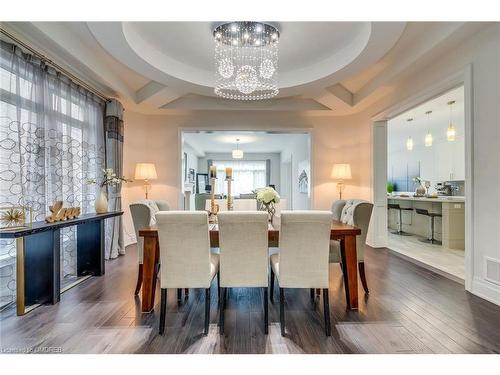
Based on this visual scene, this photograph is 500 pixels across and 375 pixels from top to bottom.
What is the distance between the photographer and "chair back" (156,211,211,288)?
1938 mm

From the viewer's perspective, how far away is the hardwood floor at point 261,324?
181 cm

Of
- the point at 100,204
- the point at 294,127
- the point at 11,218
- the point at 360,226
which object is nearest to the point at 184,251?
the point at 11,218

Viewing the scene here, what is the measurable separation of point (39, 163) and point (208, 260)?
2124mm

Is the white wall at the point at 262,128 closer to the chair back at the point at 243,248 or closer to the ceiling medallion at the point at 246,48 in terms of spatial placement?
the ceiling medallion at the point at 246,48

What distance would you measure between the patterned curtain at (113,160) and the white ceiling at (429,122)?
15.6 feet

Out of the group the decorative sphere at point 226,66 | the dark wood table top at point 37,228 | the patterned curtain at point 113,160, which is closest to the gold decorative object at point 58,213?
the dark wood table top at point 37,228

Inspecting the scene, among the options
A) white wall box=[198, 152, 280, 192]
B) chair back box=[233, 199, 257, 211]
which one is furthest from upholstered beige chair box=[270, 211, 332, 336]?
white wall box=[198, 152, 280, 192]

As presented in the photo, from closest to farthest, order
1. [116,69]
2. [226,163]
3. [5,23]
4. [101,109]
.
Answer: [5,23]
[116,69]
[101,109]
[226,163]

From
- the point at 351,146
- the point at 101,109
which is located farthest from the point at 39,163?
the point at 351,146

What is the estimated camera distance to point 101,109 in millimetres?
4027

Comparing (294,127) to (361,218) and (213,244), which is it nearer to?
(361,218)
